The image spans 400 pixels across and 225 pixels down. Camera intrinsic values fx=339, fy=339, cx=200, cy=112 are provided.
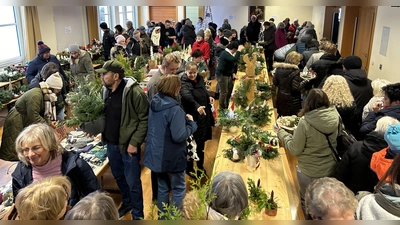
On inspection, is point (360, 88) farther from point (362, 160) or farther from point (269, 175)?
point (269, 175)

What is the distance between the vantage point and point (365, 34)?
25.6ft

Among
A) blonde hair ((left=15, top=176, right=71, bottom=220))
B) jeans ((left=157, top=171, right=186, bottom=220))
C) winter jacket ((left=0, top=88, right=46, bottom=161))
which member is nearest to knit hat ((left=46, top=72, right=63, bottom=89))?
winter jacket ((left=0, top=88, right=46, bottom=161))

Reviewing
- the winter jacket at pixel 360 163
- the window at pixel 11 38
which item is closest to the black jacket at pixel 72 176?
the winter jacket at pixel 360 163

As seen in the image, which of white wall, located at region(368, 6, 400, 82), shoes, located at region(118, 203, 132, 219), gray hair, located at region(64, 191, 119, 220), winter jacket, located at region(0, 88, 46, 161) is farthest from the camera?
white wall, located at region(368, 6, 400, 82)

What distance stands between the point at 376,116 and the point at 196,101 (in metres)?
1.75

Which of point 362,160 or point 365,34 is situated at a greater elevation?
point 365,34

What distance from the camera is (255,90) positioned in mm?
4840

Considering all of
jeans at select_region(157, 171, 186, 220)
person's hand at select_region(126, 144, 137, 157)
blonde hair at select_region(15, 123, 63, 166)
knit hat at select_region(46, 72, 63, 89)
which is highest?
knit hat at select_region(46, 72, 63, 89)

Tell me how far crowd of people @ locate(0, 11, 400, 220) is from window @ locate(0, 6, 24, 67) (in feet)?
16.3

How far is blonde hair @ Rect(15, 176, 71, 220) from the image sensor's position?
1.38 meters

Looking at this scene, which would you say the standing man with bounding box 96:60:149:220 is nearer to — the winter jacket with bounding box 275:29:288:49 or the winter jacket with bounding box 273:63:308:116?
the winter jacket with bounding box 273:63:308:116

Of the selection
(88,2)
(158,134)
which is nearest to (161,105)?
(158,134)

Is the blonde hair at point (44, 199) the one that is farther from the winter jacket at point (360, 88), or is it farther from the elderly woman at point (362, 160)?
the winter jacket at point (360, 88)

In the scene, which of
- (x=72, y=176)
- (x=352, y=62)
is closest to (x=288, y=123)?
(x=352, y=62)
